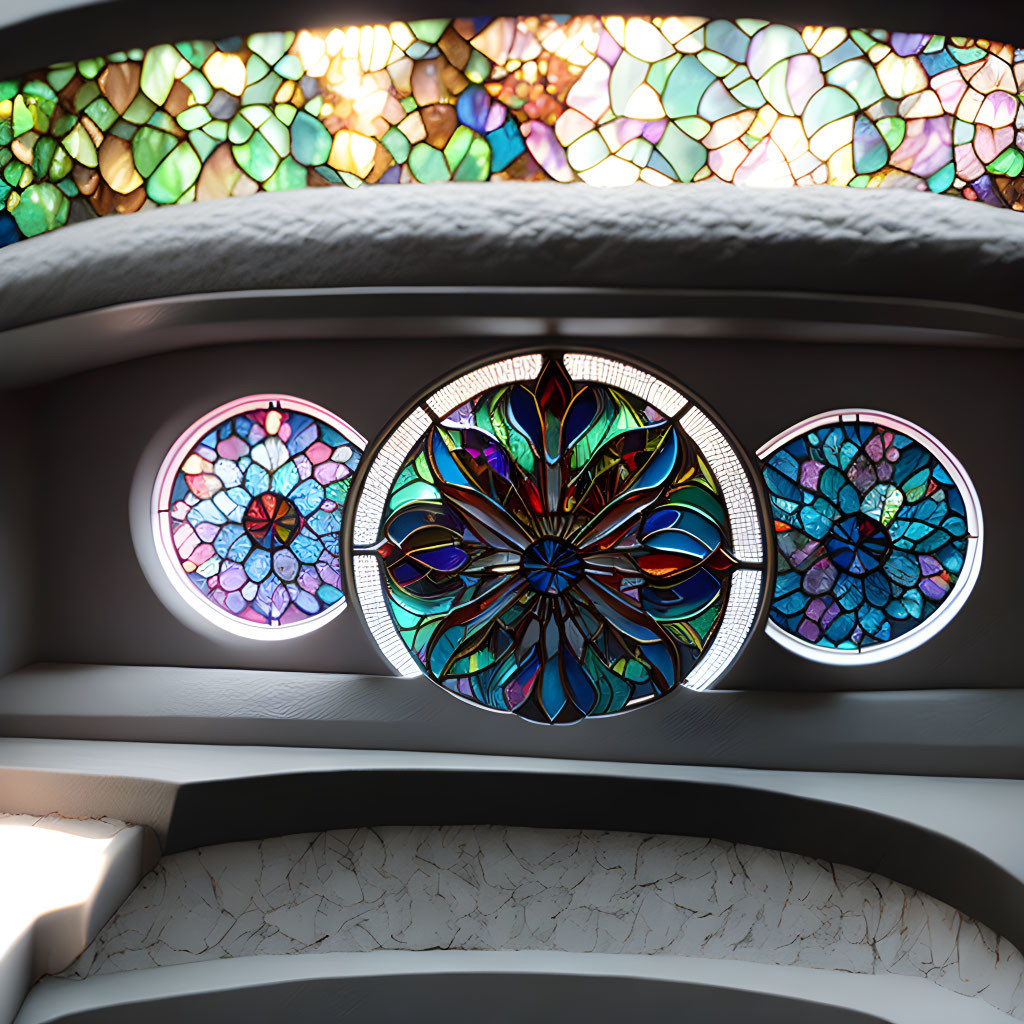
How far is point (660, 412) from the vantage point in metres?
3.41

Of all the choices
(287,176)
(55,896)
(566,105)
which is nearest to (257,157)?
(287,176)

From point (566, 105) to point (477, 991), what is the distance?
11.4 ft

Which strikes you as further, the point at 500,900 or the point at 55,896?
the point at 500,900

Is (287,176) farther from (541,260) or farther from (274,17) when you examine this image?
(541,260)

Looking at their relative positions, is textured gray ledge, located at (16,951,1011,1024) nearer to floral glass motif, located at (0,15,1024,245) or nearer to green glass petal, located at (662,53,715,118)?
floral glass motif, located at (0,15,1024,245)

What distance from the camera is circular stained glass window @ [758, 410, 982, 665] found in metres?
3.47

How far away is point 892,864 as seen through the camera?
3.15 meters

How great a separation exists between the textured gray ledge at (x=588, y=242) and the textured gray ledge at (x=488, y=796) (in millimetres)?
1927

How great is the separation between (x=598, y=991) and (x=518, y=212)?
3011mm

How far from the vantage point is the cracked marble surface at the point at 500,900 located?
326cm

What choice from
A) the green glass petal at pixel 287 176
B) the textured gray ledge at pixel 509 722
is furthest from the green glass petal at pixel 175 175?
the textured gray ledge at pixel 509 722

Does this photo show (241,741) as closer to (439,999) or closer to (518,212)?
(439,999)

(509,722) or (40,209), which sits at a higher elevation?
(40,209)

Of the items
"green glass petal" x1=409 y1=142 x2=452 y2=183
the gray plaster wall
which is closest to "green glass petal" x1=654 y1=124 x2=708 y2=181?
"green glass petal" x1=409 y1=142 x2=452 y2=183
